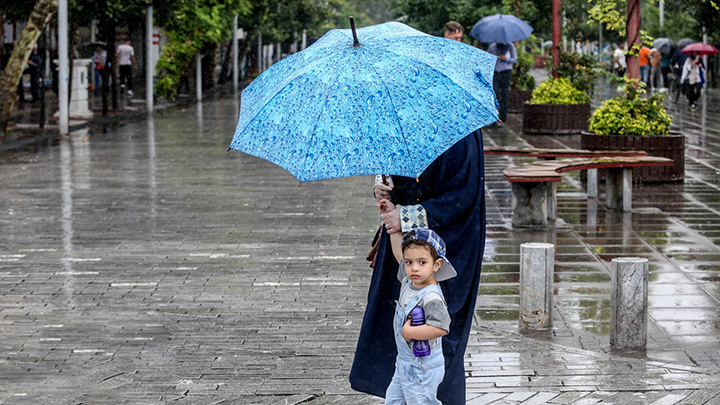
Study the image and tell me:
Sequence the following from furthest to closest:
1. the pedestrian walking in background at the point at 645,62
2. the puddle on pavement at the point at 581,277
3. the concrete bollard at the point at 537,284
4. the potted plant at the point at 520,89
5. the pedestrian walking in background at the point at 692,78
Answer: the pedestrian walking in background at the point at 645,62 < the pedestrian walking in background at the point at 692,78 < the potted plant at the point at 520,89 < the puddle on pavement at the point at 581,277 < the concrete bollard at the point at 537,284

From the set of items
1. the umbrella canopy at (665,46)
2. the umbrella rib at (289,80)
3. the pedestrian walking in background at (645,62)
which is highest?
the umbrella canopy at (665,46)

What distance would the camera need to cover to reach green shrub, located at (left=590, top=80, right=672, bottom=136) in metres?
13.9

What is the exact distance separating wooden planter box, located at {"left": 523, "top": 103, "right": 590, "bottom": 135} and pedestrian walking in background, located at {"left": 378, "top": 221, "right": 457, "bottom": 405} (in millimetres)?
17259

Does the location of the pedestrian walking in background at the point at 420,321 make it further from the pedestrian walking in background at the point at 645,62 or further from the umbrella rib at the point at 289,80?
the pedestrian walking in background at the point at 645,62

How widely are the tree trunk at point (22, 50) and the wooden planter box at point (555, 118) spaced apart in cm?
927

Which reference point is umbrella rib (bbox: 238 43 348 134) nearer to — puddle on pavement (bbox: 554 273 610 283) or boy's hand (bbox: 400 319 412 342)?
boy's hand (bbox: 400 319 412 342)

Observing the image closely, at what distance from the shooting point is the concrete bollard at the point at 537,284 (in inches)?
267

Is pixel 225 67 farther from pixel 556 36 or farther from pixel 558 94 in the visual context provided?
pixel 558 94

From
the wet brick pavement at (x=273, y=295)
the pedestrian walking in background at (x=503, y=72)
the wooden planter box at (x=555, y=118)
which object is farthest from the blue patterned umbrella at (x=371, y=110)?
the wooden planter box at (x=555, y=118)

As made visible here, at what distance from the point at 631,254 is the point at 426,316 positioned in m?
5.43

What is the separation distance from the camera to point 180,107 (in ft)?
107

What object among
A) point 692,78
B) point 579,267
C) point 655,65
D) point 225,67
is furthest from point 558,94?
point 225,67

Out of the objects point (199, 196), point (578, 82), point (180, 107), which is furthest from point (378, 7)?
point (199, 196)

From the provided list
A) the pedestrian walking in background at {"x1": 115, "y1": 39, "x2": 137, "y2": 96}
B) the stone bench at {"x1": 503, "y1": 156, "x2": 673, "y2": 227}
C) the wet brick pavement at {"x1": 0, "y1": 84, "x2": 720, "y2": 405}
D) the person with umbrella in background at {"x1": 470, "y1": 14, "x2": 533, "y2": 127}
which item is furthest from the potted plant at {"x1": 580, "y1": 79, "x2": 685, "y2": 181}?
the pedestrian walking in background at {"x1": 115, "y1": 39, "x2": 137, "y2": 96}
